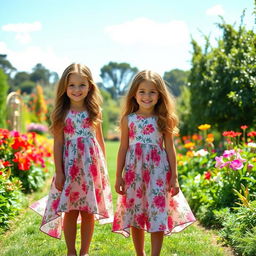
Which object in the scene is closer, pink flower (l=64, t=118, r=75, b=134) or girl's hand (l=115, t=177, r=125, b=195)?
girl's hand (l=115, t=177, r=125, b=195)

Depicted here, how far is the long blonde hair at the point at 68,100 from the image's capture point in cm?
333

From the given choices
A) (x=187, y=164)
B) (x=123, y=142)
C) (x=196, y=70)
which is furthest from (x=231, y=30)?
(x=123, y=142)

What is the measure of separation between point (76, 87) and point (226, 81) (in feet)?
16.2

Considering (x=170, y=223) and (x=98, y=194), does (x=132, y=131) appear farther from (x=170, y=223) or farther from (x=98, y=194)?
(x=170, y=223)

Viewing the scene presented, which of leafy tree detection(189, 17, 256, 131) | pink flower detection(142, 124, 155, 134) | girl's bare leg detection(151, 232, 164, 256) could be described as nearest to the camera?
girl's bare leg detection(151, 232, 164, 256)

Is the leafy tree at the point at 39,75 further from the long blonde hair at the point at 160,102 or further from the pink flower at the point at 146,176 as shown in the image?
the pink flower at the point at 146,176

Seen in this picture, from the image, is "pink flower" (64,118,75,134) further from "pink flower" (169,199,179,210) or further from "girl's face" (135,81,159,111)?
"pink flower" (169,199,179,210)

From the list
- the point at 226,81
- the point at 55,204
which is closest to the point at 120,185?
the point at 55,204

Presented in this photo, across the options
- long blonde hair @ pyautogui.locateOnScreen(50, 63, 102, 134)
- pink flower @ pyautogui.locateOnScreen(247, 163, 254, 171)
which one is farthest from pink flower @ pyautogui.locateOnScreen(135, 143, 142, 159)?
pink flower @ pyautogui.locateOnScreen(247, 163, 254, 171)

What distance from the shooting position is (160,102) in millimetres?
3264

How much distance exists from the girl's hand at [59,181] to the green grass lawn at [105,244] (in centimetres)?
66

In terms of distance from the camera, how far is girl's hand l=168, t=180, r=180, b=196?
311 centimetres

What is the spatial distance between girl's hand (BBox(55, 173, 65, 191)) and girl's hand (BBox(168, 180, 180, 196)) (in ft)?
2.64

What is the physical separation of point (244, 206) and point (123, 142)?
4.48ft
